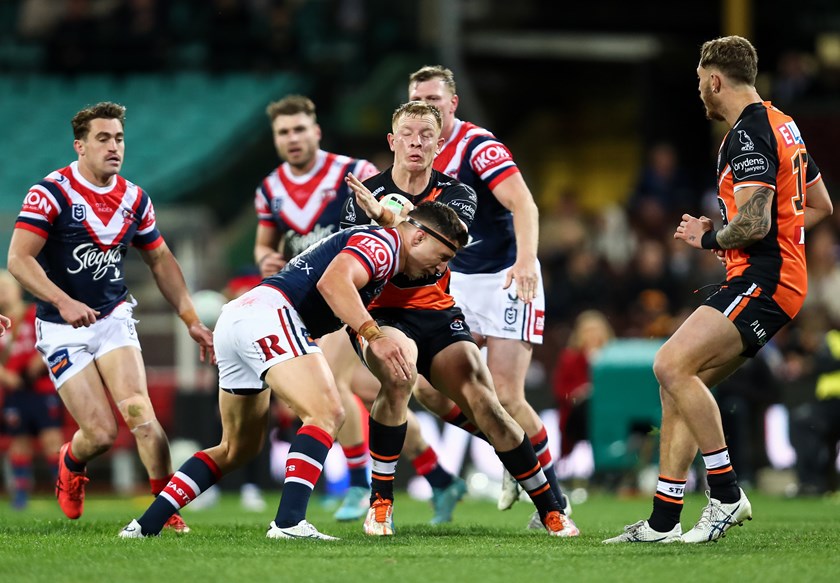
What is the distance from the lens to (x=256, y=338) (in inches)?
280

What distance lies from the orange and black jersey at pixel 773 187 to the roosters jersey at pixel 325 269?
175 cm

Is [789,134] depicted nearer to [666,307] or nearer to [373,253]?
[373,253]

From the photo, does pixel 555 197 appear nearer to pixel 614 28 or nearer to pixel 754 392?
pixel 614 28

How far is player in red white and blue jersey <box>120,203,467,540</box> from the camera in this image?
277 inches

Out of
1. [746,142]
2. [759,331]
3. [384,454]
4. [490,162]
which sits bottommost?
[384,454]

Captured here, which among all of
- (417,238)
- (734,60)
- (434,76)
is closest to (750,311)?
(734,60)

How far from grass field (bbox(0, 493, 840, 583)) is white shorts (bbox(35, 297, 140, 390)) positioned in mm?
973

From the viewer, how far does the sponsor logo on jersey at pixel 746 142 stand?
23.0 feet

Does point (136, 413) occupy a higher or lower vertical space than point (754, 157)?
lower

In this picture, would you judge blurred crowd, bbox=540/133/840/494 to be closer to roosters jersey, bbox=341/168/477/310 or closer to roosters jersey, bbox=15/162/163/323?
roosters jersey, bbox=341/168/477/310

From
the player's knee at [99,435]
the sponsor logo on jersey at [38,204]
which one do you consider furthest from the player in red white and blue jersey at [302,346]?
the sponsor logo on jersey at [38,204]

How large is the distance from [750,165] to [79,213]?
399 cm

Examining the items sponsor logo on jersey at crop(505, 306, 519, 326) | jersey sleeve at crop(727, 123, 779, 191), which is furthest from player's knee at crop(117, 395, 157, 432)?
jersey sleeve at crop(727, 123, 779, 191)

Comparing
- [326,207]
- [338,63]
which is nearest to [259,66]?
[338,63]
